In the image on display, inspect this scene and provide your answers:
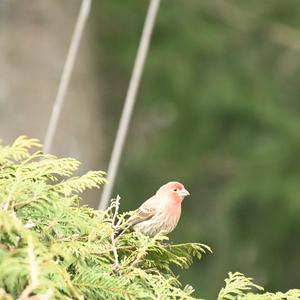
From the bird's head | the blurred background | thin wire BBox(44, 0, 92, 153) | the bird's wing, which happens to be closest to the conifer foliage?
the bird's wing

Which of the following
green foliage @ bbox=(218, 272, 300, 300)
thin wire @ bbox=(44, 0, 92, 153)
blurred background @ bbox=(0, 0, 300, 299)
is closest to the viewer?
green foliage @ bbox=(218, 272, 300, 300)

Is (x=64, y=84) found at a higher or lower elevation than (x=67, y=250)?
higher

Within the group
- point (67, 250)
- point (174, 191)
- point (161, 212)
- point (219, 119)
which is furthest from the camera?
point (219, 119)

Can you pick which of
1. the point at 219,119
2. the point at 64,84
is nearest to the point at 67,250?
the point at 64,84

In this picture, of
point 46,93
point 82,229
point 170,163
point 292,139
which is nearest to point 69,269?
point 82,229

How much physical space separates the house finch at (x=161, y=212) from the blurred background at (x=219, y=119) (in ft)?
16.8

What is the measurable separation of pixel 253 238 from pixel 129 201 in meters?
1.27

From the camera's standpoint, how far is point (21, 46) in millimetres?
7285

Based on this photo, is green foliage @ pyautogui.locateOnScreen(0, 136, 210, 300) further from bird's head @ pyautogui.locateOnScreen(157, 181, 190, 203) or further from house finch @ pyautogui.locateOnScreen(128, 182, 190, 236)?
bird's head @ pyautogui.locateOnScreen(157, 181, 190, 203)

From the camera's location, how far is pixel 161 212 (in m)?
2.89

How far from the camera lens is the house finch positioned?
2656mm

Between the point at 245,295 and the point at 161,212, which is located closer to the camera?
the point at 245,295

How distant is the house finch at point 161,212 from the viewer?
2656mm

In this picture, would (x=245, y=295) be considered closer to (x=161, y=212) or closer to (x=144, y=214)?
(x=144, y=214)
